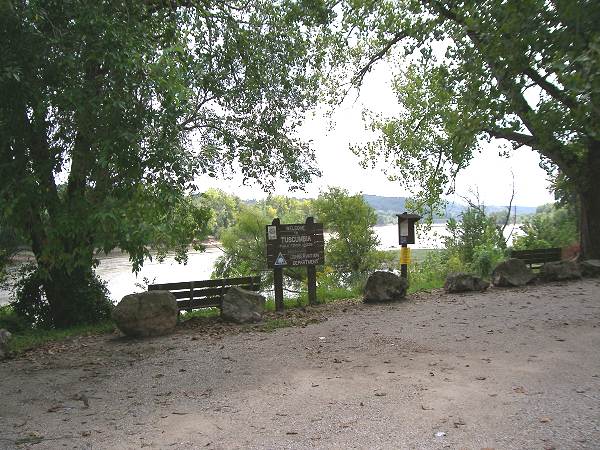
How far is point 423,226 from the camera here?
21.6 meters

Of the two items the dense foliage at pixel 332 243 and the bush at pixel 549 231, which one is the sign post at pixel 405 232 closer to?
the dense foliage at pixel 332 243

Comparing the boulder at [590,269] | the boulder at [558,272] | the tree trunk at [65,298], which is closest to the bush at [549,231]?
the boulder at [590,269]

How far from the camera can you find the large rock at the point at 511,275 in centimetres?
1184

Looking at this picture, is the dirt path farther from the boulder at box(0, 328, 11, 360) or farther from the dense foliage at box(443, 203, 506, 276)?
the dense foliage at box(443, 203, 506, 276)

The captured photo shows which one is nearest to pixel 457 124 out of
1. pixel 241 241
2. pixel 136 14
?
pixel 136 14

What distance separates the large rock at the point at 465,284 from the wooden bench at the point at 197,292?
526 cm

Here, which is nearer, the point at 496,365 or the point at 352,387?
the point at 352,387

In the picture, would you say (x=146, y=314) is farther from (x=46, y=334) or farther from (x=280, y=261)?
(x=280, y=261)

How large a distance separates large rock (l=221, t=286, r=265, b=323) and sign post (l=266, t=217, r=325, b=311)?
976 millimetres

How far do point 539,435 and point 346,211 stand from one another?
62.9 feet

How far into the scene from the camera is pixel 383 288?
10562 millimetres

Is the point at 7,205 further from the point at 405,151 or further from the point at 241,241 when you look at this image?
the point at 241,241

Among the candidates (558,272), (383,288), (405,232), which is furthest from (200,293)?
(558,272)

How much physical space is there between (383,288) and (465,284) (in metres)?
2.32
